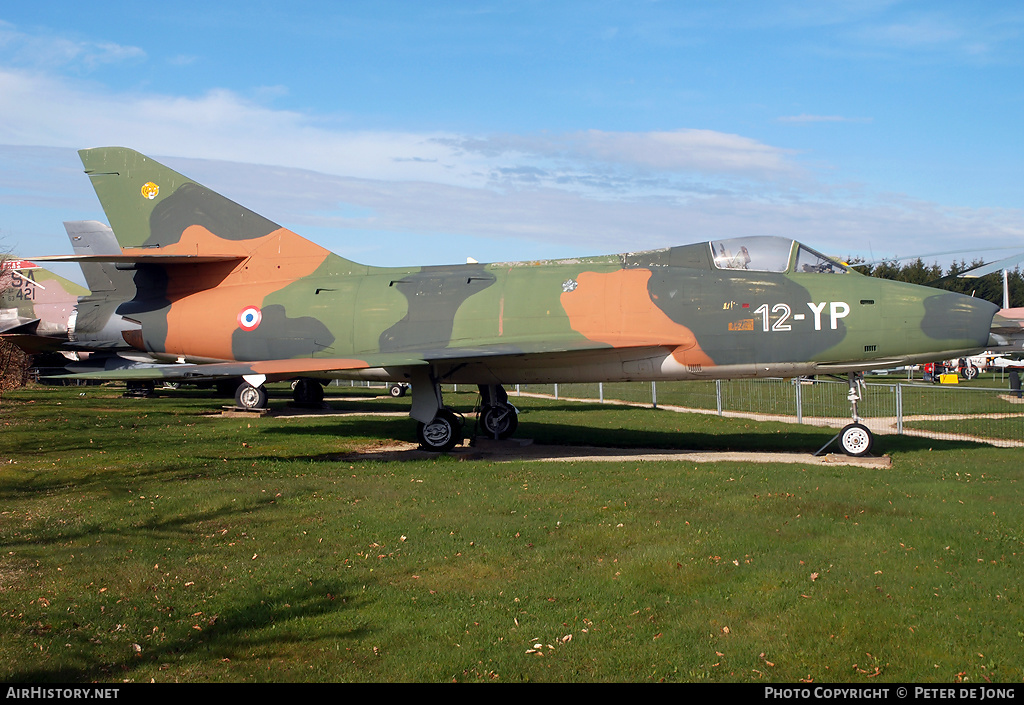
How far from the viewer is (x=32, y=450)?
13.9 m

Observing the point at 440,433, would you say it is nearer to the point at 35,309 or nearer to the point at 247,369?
the point at 247,369

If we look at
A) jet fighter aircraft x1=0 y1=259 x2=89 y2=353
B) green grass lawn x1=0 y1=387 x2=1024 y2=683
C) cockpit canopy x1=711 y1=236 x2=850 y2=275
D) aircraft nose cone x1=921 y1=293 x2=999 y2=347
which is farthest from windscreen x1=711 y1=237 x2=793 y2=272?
jet fighter aircraft x1=0 y1=259 x2=89 y2=353

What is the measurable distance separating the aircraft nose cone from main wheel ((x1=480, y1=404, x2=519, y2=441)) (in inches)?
322

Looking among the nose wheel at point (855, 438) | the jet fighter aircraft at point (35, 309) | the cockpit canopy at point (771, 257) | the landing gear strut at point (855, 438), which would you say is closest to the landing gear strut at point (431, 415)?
the cockpit canopy at point (771, 257)

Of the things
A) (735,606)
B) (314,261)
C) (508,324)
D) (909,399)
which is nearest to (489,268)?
(508,324)

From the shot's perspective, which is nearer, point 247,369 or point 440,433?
point 247,369

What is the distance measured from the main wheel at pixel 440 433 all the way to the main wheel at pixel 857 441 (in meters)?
6.81

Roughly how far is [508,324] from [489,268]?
156 cm

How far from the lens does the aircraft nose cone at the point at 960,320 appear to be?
1227cm

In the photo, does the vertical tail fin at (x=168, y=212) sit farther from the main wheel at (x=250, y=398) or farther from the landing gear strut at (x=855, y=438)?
the landing gear strut at (x=855, y=438)

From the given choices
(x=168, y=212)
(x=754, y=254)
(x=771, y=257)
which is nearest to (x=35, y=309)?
(x=168, y=212)

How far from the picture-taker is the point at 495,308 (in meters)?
14.1

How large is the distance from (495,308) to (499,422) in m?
3.57

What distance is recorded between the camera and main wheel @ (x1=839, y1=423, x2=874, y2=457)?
42.5 feet
